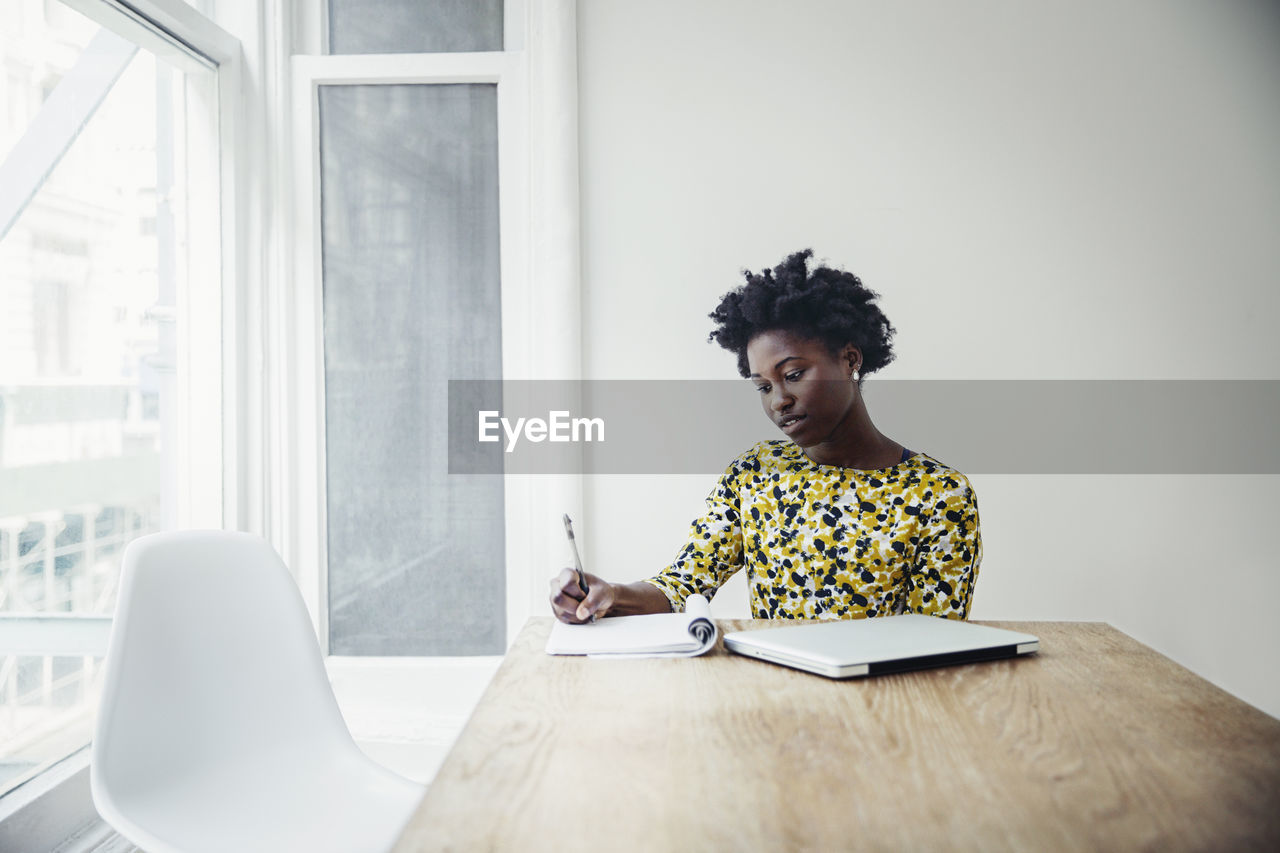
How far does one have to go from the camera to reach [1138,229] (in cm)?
231

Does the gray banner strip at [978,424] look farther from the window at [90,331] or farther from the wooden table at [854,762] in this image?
the wooden table at [854,762]

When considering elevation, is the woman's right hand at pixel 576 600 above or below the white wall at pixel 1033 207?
below

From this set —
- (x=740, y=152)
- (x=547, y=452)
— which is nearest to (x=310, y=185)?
(x=547, y=452)

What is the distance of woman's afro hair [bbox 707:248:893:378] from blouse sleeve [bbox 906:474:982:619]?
1.09 feet

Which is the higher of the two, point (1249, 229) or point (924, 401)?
point (1249, 229)

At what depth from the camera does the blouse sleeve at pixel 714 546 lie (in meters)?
1.72

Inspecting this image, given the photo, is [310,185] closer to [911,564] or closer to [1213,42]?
[911,564]

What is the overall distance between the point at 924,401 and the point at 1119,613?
772 mm

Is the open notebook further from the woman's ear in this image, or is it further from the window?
the window

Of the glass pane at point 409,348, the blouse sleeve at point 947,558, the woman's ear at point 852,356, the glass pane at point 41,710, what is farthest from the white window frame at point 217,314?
the blouse sleeve at point 947,558

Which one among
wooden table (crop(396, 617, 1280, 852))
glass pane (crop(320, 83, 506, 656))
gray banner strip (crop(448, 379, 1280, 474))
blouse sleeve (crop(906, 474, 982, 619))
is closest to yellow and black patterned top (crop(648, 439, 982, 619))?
blouse sleeve (crop(906, 474, 982, 619))

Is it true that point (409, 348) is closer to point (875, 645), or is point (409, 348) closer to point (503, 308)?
point (503, 308)

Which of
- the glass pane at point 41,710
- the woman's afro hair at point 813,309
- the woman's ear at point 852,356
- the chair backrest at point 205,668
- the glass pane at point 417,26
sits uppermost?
the glass pane at point 417,26

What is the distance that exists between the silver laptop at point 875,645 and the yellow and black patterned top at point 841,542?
25 centimetres
